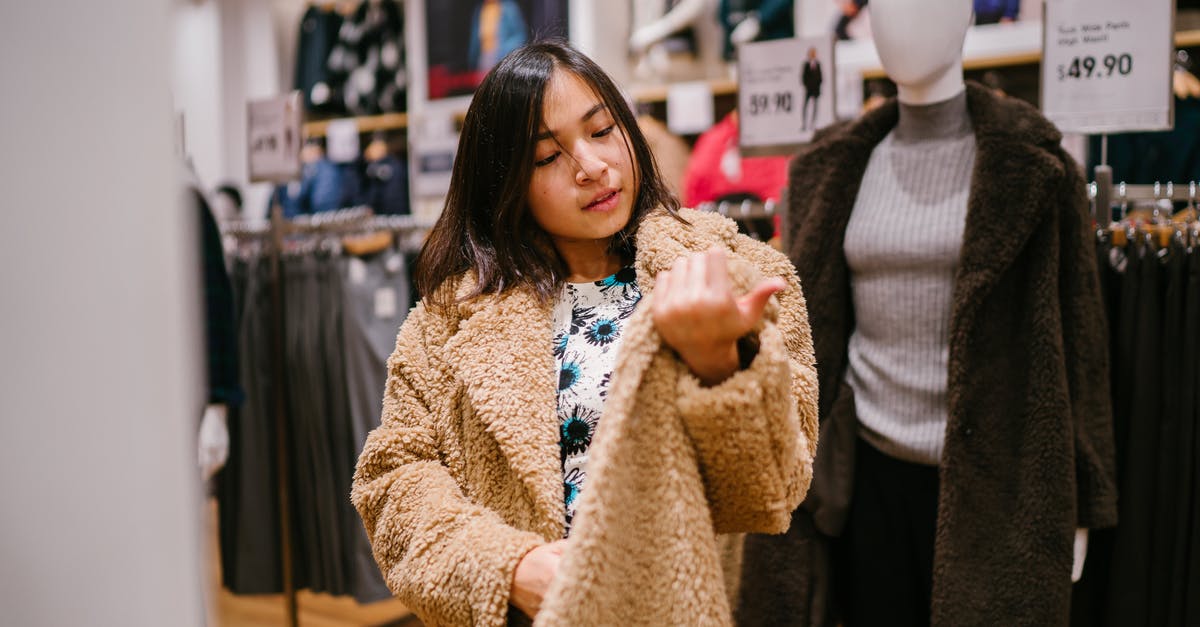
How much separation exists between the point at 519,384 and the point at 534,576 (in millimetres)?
199

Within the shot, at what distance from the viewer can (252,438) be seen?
2.65 metres

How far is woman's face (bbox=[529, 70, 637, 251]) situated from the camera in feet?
3.04

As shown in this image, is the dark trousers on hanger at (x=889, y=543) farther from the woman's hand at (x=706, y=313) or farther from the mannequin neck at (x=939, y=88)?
the woman's hand at (x=706, y=313)

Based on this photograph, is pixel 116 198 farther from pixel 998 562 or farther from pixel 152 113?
pixel 998 562

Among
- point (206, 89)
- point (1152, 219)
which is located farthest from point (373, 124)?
point (1152, 219)

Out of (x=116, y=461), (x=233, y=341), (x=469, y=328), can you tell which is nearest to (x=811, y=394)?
(x=469, y=328)

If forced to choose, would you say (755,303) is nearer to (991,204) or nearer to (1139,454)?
(991,204)

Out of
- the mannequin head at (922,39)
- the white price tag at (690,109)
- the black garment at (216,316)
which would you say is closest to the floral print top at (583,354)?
the mannequin head at (922,39)

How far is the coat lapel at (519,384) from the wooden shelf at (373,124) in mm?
3721

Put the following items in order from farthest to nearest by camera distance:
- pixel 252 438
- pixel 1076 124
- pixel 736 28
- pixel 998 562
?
pixel 736 28 < pixel 252 438 < pixel 1076 124 < pixel 998 562

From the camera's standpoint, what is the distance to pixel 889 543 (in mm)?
1497

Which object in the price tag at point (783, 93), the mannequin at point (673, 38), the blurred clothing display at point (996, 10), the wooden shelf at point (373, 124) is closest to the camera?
the price tag at point (783, 93)

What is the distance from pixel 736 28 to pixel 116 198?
3375mm

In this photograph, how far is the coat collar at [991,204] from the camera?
1.32 m
